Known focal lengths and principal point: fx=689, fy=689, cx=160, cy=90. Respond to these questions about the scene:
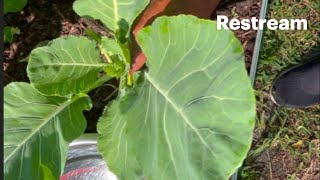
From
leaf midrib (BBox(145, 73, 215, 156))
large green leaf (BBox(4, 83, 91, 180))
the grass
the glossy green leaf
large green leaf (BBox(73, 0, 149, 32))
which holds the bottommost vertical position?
the grass

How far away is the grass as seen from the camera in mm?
1983

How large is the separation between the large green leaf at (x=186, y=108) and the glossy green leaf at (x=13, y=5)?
0.54 metres

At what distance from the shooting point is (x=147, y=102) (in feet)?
4.76

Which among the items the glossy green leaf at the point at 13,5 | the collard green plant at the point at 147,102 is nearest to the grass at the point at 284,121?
the collard green plant at the point at 147,102

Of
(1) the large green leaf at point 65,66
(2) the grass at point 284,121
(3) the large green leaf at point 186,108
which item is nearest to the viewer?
(3) the large green leaf at point 186,108

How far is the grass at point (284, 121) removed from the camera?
78.1 inches

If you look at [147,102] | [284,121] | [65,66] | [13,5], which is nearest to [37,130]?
[65,66]

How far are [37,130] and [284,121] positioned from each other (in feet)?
2.49

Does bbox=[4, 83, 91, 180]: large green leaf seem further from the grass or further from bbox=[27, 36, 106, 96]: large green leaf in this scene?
the grass

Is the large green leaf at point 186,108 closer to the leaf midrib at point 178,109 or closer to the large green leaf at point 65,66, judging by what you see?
the leaf midrib at point 178,109

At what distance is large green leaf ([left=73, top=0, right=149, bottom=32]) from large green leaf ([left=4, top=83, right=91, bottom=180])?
0.64ft

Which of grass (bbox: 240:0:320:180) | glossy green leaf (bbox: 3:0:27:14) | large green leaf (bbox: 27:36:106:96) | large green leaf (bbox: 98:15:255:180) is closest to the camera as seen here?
large green leaf (bbox: 98:15:255:180)

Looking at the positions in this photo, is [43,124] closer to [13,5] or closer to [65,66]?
[65,66]

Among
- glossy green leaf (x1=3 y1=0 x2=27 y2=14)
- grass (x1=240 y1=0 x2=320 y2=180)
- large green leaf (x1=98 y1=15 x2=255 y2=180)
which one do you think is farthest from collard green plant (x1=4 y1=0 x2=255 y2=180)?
grass (x1=240 y1=0 x2=320 y2=180)
